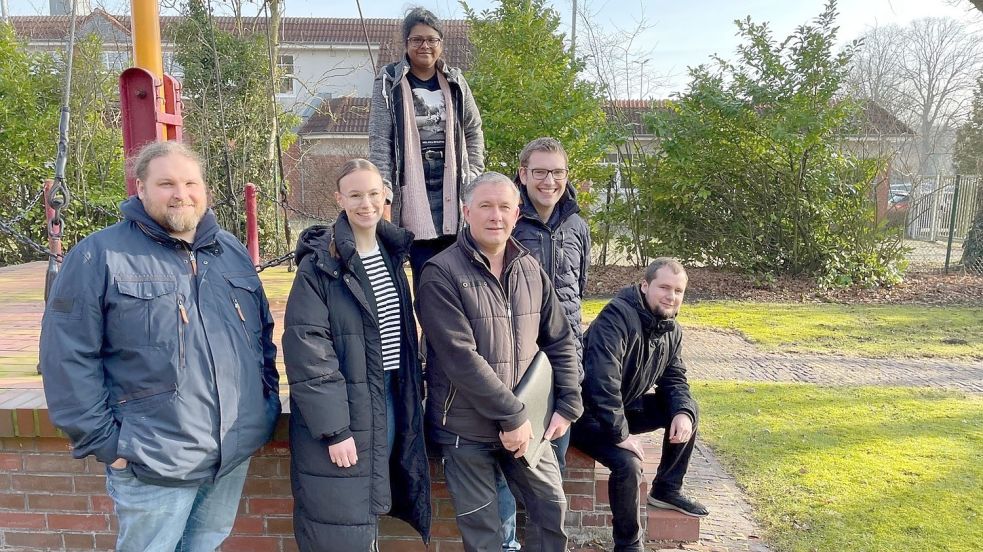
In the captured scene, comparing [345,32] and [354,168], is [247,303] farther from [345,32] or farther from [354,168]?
[345,32]

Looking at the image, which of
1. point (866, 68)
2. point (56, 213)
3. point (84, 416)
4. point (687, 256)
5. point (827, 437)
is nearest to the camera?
point (84, 416)

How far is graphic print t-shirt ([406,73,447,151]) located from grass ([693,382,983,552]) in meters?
2.56

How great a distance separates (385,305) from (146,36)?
2.09 metres

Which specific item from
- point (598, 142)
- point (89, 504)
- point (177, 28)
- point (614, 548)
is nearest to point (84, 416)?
point (89, 504)

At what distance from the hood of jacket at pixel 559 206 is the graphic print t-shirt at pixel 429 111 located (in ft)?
1.53

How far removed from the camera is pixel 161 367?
2.05m

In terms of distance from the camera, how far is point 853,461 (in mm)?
4066

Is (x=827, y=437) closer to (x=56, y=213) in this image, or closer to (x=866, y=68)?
(x=56, y=213)

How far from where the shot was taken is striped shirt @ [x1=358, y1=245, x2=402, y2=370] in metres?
2.50

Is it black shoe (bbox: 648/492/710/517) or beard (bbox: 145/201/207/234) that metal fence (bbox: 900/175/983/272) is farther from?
beard (bbox: 145/201/207/234)

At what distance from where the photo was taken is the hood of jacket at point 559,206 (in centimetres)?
302

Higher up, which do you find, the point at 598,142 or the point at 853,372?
the point at 598,142

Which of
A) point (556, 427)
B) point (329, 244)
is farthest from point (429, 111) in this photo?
point (556, 427)

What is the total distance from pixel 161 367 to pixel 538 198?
1.69 m
